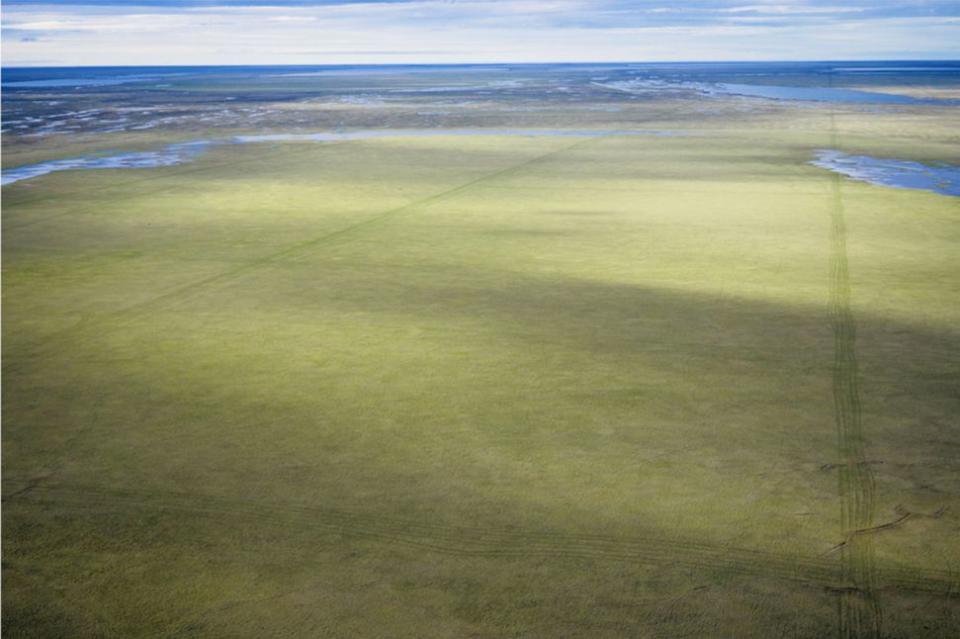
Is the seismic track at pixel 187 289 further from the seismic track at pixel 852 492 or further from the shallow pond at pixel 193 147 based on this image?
the shallow pond at pixel 193 147

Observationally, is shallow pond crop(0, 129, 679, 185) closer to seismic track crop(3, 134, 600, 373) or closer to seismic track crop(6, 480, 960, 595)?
seismic track crop(3, 134, 600, 373)

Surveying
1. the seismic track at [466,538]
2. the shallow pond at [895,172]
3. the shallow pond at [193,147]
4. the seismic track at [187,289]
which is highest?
the shallow pond at [193,147]

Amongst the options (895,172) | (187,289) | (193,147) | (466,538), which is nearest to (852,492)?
(466,538)

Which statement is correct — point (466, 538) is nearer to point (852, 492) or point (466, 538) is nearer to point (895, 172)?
point (852, 492)

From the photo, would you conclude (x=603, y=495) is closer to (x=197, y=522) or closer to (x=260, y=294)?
(x=197, y=522)

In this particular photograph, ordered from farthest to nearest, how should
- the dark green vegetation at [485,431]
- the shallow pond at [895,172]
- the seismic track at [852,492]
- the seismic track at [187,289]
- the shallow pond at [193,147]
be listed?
the shallow pond at [193,147] → the shallow pond at [895,172] → the seismic track at [187,289] → the dark green vegetation at [485,431] → the seismic track at [852,492]

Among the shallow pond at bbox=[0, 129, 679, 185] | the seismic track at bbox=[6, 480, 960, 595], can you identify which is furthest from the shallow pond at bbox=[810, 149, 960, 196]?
the seismic track at bbox=[6, 480, 960, 595]

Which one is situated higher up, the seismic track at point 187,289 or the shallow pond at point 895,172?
the shallow pond at point 895,172

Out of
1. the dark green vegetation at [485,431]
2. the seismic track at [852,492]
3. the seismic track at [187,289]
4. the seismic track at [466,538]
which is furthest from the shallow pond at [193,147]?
the seismic track at [852,492]
